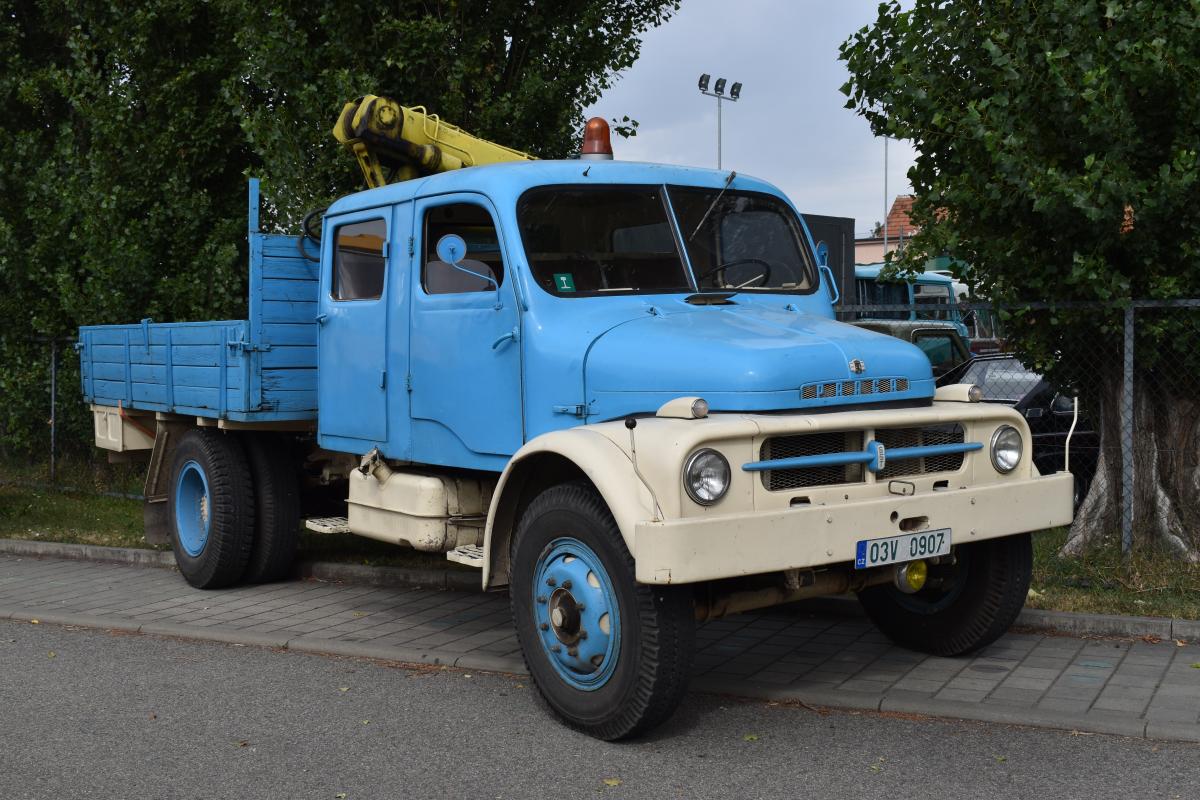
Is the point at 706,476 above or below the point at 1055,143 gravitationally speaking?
below

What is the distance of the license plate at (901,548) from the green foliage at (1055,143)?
284 cm

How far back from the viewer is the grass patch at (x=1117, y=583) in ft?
22.2

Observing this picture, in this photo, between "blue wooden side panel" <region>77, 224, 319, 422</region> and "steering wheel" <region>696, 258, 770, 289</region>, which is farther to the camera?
"blue wooden side panel" <region>77, 224, 319, 422</region>

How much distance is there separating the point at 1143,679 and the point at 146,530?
636cm

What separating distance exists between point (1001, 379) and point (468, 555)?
6958 millimetres

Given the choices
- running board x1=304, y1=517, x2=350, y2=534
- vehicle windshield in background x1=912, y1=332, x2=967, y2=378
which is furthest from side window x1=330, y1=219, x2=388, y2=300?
vehicle windshield in background x1=912, y1=332, x2=967, y2=378

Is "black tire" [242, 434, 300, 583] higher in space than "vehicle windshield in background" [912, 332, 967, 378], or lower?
lower

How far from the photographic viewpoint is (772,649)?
20.9ft

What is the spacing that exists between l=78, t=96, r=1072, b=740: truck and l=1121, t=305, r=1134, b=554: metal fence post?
2.18 meters

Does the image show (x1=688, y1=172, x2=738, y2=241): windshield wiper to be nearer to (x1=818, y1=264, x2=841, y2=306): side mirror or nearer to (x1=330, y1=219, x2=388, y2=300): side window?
(x1=818, y1=264, x2=841, y2=306): side mirror

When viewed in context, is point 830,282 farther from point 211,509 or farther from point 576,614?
point 211,509

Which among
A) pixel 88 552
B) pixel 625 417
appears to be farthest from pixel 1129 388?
pixel 88 552

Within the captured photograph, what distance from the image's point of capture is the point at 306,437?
27.4 ft

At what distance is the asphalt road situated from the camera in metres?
4.44
